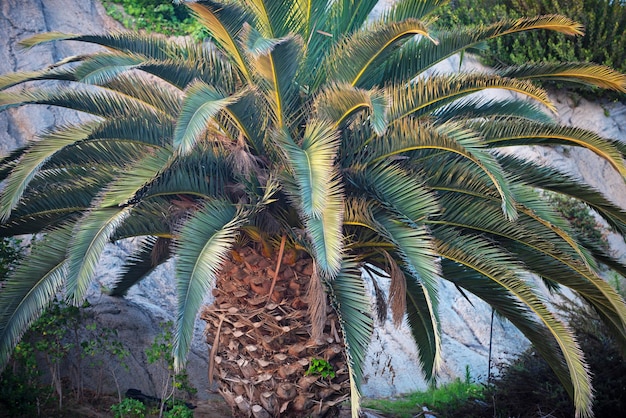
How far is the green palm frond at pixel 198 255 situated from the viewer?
17.0 feet

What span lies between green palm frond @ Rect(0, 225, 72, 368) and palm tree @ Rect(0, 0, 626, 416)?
2 cm

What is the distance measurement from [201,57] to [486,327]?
27.1 feet

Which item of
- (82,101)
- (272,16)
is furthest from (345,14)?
(82,101)

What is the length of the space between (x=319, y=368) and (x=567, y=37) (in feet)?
32.9

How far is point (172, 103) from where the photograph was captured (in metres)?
6.93

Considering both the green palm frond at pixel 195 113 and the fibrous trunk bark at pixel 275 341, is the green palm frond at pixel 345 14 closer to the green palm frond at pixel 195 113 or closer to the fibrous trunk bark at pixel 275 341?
the green palm frond at pixel 195 113

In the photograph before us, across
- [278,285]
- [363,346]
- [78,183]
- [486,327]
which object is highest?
[486,327]

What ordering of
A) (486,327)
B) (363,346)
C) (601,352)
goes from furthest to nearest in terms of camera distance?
(486,327), (601,352), (363,346)

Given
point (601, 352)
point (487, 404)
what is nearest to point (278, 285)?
point (487, 404)

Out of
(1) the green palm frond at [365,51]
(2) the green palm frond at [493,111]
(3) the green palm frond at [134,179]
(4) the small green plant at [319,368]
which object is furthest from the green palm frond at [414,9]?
(4) the small green plant at [319,368]

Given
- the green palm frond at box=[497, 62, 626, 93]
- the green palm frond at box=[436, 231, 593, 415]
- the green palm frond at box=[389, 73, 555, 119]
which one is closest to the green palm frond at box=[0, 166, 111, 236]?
the green palm frond at box=[389, 73, 555, 119]

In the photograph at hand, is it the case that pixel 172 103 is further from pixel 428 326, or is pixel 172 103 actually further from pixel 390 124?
pixel 428 326

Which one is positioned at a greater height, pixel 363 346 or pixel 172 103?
pixel 172 103

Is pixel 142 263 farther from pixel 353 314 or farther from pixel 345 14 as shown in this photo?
pixel 345 14
